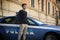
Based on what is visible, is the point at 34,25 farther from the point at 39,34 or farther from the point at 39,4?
the point at 39,4

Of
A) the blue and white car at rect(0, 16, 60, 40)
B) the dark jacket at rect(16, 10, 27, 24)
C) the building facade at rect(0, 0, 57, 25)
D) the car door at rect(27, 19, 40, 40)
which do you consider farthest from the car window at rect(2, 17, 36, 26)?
the building facade at rect(0, 0, 57, 25)

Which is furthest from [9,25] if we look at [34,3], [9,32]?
[34,3]

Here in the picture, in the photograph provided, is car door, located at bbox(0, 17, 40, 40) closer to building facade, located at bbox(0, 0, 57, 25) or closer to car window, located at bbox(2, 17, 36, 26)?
car window, located at bbox(2, 17, 36, 26)

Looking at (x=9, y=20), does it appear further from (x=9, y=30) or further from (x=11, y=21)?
(x=9, y=30)

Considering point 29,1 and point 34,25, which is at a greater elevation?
point 29,1

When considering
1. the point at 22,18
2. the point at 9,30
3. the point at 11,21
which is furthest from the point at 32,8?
the point at 22,18

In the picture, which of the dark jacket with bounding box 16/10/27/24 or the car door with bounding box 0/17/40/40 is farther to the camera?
the car door with bounding box 0/17/40/40

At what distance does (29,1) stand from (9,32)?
1403 cm

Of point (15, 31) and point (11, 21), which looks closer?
point (15, 31)

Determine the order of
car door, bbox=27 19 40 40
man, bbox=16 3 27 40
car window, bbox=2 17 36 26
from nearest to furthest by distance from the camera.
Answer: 1. man, bbox=16 3 27 40
2. car door, bbox=27 19 40 40
3. car window, bbox=2 17 36 26

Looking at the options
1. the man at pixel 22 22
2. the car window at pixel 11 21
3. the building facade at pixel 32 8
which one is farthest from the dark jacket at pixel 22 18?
the building facade at pixel 32 8

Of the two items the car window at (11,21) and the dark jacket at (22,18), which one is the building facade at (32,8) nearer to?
the car window at (11,21)

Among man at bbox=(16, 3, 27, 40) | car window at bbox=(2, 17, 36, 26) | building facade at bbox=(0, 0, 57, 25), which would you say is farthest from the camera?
building facade at bbox=(0, 0, 57, 25)

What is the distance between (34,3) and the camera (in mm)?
27906
